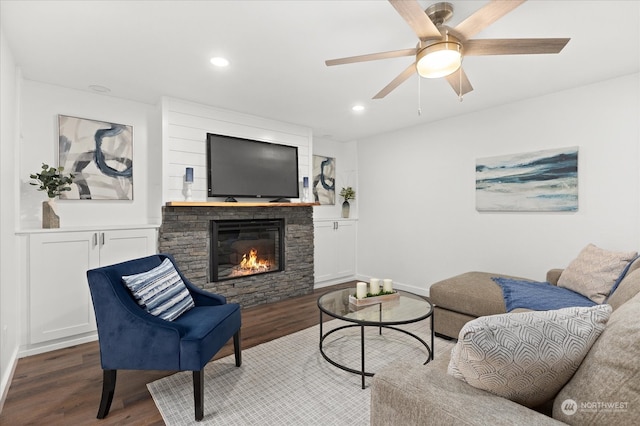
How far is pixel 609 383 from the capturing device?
0.84 metres

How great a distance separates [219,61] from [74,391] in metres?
2.64

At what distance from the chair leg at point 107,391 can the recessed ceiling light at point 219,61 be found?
2.32 metres

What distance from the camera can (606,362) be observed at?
0.87 metres

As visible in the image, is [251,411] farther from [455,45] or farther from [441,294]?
[455,45]

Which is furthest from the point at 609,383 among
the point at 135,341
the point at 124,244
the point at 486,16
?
the point at 124,244

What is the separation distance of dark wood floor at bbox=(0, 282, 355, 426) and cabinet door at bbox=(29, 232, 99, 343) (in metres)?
0.21

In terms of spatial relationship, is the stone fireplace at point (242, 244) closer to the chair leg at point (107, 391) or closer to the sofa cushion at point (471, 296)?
the chair leg at point (107, 391)

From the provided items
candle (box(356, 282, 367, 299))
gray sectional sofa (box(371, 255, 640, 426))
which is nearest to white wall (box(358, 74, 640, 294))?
candle (box(356, 282, 367, 299))

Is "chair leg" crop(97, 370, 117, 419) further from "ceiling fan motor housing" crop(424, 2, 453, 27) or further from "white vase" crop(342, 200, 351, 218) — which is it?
"white vase" crop(342, 200, 351, 218)

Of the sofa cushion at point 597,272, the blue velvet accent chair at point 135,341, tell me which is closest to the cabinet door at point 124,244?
the blue velvet accent chair at point 135,341

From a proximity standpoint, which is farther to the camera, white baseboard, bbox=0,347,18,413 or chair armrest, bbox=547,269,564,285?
chair armrest, bbox=547,269,564,285

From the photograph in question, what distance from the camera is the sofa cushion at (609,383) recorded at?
0.80m

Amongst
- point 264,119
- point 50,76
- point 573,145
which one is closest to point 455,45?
point 573,145

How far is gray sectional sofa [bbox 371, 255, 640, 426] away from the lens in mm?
819
